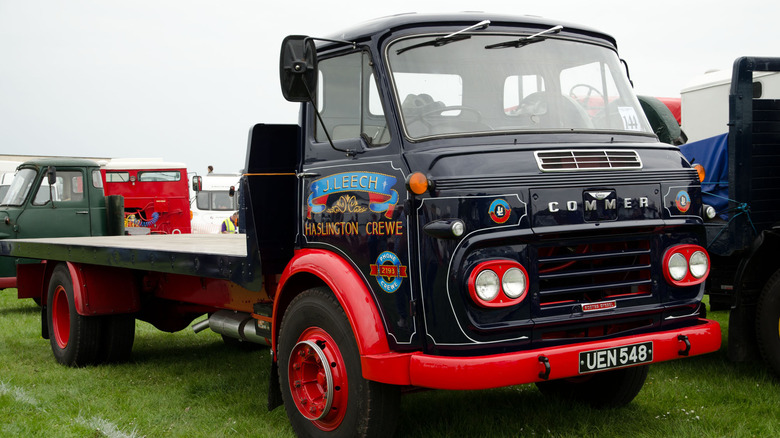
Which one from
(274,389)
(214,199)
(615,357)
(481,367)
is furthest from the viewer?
(214,199)

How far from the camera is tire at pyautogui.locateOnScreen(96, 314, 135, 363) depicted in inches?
303

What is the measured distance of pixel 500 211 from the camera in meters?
4.02

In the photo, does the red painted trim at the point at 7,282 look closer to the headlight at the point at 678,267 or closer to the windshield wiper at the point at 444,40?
the windshield wiper at the point at 444,40

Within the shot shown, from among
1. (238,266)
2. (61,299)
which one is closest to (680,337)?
(238,266)

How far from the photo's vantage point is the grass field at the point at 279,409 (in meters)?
5.11

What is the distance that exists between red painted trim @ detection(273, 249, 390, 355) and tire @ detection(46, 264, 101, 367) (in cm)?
350

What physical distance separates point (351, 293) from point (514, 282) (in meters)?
0.90

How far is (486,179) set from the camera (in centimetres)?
404

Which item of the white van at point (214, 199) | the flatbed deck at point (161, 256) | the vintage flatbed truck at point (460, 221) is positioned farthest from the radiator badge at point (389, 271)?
the white van at point (214, 199)

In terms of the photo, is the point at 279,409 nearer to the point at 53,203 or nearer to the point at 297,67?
the point at 297,67

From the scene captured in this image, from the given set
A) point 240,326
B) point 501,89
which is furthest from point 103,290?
point 501,89

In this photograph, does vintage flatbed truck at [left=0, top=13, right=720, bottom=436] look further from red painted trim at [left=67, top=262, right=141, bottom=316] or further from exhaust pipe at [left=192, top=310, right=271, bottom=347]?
red painted trim at [left=67, top=262, right=141, bottom=316]

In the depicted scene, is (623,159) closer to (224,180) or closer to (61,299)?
(61,299)

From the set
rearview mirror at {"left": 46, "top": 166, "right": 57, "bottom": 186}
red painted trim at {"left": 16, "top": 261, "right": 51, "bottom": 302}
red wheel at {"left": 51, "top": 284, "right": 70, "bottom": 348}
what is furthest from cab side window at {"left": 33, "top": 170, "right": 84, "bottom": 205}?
red wheel at {"left": 51, "top": 284, "right": 70, "bottom": 348}
